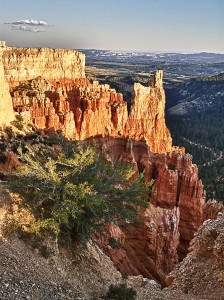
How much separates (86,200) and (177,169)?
23048 mm

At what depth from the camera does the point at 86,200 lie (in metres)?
13.5

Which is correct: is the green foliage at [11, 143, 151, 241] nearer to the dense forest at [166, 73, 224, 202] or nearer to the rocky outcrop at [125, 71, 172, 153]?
the rocky outcrop at [125, 71, 172, 153]

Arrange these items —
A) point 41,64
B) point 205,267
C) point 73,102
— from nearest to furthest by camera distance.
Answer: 1. point 205,267
2. point 73,102
3. point 41,64

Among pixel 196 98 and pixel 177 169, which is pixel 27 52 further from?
pixel 196 98

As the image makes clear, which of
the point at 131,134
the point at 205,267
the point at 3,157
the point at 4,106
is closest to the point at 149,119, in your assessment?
the point at 131,134

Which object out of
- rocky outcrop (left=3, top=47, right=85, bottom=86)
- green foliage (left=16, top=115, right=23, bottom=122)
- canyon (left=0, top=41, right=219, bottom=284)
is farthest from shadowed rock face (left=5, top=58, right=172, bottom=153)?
green foliage (left=16, top=115, right=23, bottom=122)

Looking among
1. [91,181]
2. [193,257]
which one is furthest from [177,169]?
[91,181]

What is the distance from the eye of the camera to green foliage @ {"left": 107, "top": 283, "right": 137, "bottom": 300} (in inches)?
484

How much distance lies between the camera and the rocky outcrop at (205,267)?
14828mm

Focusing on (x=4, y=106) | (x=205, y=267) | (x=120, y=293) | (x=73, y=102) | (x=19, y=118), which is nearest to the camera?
(x=120, y=293)

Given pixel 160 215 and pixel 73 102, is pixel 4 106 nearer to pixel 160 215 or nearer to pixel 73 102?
pixel 73 102

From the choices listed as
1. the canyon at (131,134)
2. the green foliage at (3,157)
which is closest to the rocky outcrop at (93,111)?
the canyon at (131,134)

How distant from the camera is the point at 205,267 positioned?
1593 cm

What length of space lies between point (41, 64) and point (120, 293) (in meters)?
36.5
